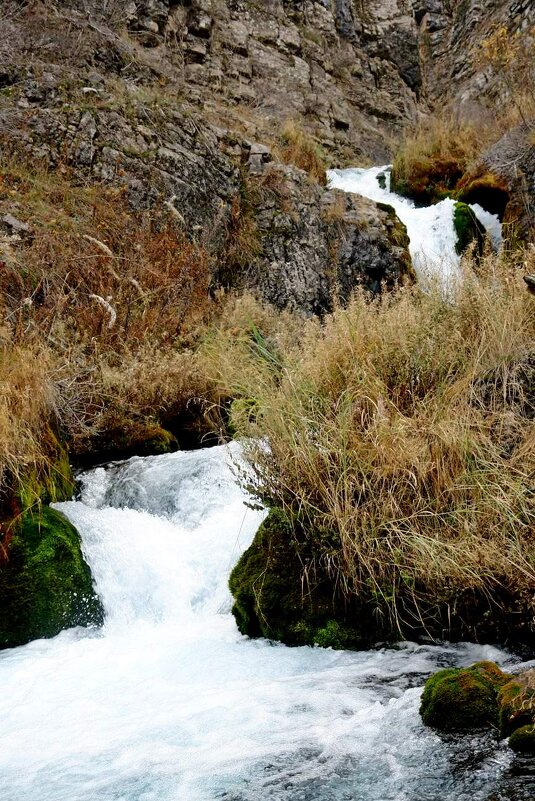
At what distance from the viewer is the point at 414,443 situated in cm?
378

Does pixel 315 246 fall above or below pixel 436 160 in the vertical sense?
below

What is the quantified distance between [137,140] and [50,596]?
7.55 metres

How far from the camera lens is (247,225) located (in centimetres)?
1035

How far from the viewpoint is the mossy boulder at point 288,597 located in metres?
3.54

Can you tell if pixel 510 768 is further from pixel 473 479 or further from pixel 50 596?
pixel 50 596

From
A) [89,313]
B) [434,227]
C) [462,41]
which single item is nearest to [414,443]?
[89,313]

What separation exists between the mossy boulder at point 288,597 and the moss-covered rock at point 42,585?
2.97 feet

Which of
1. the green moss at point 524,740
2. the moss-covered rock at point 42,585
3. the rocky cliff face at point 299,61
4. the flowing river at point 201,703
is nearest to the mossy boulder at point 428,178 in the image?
the rocky cliff face at point 299,61

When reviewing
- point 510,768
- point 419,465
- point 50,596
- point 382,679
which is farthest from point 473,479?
point 50,596

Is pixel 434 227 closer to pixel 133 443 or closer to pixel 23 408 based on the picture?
pixel 133 443

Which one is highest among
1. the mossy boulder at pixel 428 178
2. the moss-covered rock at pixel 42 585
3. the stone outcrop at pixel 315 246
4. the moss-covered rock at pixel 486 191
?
the mossy boulder at pixel 428 178

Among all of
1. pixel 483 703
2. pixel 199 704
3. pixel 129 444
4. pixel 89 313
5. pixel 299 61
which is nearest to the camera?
pixel 483 703

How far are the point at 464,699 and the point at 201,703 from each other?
3.75ft

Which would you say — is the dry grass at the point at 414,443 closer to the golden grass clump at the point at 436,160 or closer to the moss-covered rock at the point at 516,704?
the moss-covered rock at the point at 516,704
